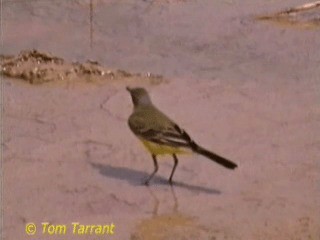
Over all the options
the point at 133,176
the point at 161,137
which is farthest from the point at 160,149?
the point at 133,176

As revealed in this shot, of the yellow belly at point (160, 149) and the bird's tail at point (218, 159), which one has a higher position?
the yellow belly at point (160, 149)

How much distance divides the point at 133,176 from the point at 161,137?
0.25 meters

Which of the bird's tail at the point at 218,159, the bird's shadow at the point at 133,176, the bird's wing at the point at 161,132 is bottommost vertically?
the bird's shadow at the point at 133,176

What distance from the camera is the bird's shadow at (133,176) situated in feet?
10.5

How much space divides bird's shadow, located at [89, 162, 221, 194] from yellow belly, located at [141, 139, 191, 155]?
0.38 ft

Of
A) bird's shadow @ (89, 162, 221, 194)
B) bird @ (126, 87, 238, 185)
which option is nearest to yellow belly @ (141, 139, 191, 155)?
bird @ (126, 87, 238, 185)

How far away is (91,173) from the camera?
3311 millimetres

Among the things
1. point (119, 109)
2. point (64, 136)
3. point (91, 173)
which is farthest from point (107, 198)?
point (119, 109)

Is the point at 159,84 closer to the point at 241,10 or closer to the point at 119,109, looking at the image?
the point at 119,109

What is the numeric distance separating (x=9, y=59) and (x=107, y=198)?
144cm

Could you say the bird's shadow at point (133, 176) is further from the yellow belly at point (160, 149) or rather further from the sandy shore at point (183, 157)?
the yellow belly at point (160, 149)

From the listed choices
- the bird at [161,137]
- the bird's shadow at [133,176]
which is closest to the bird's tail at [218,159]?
the bird at [161,137]

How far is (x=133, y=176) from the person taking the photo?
3305 mm

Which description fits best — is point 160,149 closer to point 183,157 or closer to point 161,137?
point 161,137
